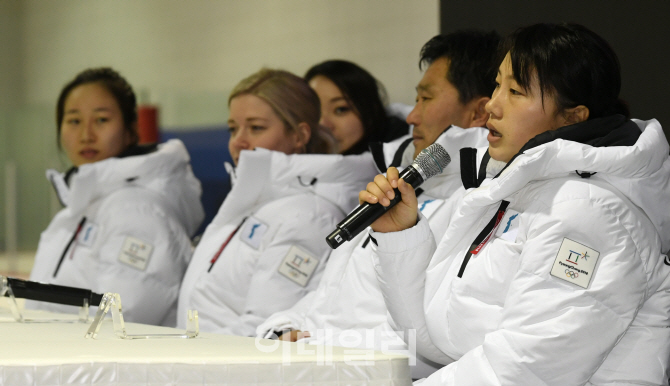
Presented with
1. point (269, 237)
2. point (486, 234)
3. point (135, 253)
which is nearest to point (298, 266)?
point (269, 237)

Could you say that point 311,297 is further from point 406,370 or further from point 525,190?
point 406,370

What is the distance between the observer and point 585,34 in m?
1.58

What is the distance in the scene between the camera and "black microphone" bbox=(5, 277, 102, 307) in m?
1.82

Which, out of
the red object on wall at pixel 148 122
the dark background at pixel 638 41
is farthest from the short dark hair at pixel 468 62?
the red object on wall at pixel 148 122

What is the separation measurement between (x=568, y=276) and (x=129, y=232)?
1.92 meters

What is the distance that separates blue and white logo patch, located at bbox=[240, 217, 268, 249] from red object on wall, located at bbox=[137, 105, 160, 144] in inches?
110

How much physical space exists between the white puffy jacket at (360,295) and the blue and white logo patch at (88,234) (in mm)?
1070

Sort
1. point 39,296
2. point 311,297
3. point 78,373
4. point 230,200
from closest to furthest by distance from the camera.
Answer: point 78,373
point 39,296
point 311,297
point 230,200

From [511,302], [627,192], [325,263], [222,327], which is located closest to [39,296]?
[222,327]

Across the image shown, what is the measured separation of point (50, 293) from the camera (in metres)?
1.83

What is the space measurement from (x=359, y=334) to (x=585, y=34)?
0.92 m

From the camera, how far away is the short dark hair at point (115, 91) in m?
3.41

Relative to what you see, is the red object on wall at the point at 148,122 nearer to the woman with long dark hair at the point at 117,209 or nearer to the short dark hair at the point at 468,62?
the woman with long dark hair at the point at 117,209

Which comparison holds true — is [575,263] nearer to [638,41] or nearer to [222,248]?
[638,41]
